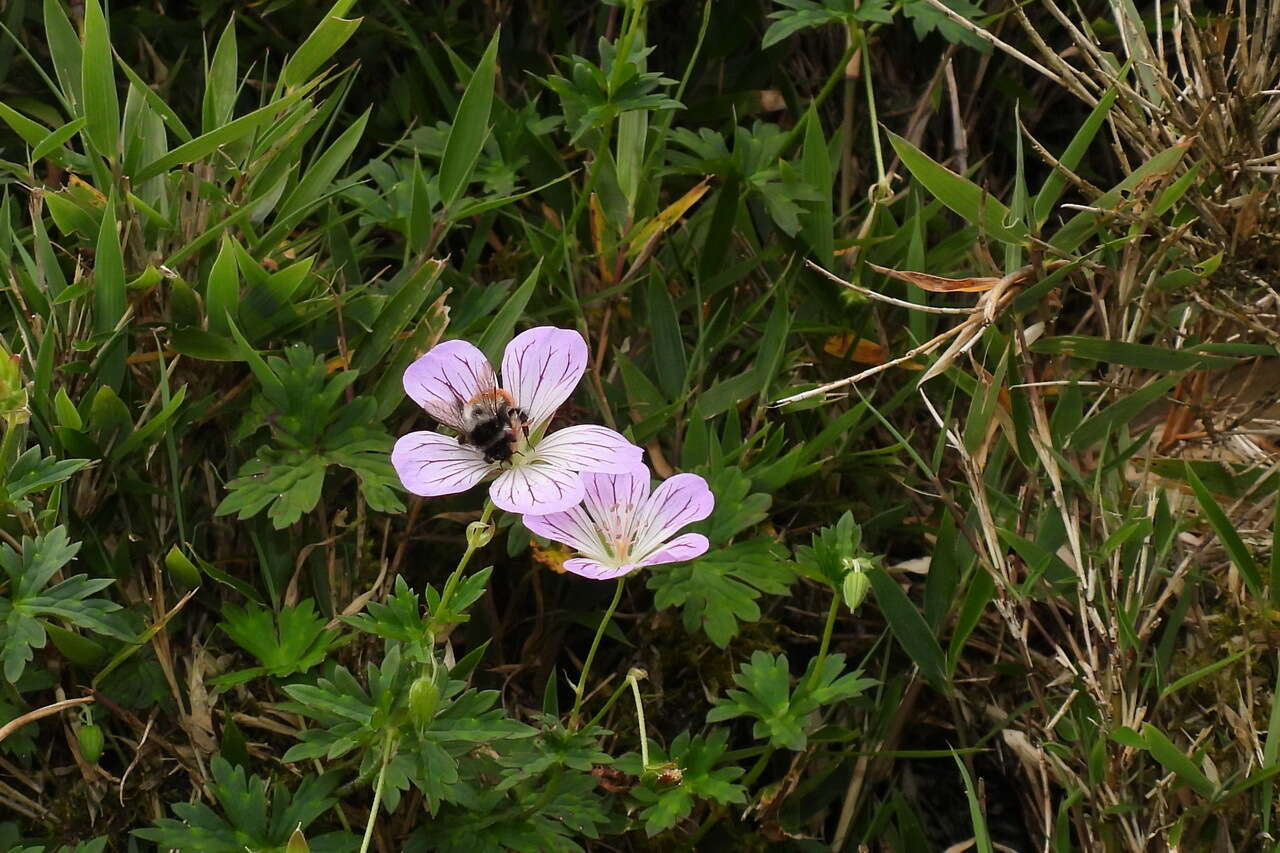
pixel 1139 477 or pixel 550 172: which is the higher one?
pixel 550 172

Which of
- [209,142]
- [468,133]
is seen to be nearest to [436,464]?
[209,142]

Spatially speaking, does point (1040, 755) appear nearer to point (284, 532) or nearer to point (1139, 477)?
point (1139, 477)

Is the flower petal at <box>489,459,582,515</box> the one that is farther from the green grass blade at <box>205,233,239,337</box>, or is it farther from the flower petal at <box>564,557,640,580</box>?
the green grass blade at <box>205,233,239,337</box>

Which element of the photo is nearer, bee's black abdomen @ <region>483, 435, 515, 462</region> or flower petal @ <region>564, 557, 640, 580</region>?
flower petal @ <region>564, 557, 640, 580</region>

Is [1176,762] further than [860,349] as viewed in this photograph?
No

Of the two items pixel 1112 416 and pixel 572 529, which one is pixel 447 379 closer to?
pixel 572 529

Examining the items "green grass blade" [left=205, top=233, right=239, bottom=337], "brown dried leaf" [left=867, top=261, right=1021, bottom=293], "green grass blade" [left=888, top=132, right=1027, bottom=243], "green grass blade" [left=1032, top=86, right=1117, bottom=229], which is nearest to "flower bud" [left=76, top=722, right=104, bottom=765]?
"green grass blade" [left=205, top=233, right=239, bottom=337]

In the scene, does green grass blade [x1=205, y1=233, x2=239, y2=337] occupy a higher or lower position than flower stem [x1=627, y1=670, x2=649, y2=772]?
higher

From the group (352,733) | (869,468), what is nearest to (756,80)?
(869,468)
